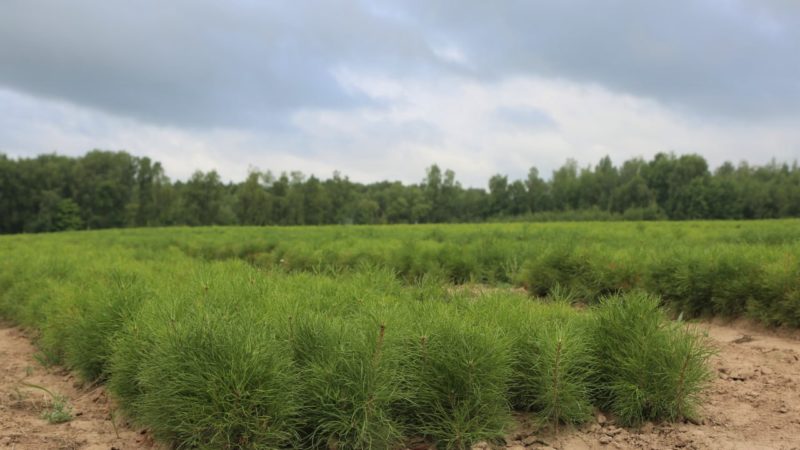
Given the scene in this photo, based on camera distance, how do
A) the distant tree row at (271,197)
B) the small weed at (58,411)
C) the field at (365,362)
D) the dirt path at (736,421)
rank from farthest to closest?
the distant tree row at (271,197), the small weed at (58,411), the dirt path at (736,421), the field at (365,362)

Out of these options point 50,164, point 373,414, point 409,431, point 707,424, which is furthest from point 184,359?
point 50,164

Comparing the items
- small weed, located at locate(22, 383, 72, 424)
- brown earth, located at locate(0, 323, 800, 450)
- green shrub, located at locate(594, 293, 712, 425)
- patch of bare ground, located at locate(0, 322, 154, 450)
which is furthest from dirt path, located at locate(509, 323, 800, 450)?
small weed, located at locate(22, 383, 72, 424)

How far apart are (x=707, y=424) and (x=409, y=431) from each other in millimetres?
1861

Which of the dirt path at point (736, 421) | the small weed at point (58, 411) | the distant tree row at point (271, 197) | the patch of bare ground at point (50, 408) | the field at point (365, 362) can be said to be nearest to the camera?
the field at point (365, 362)

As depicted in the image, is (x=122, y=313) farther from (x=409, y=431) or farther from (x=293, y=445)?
(x=409, y=431)

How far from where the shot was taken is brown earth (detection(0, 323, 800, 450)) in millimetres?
2967

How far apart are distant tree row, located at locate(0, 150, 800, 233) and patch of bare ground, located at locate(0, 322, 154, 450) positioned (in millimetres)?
68496

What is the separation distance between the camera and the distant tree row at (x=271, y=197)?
7188 cm

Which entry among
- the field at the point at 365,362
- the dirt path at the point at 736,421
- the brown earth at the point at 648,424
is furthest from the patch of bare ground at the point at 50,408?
the dirt path at the point at 736,421

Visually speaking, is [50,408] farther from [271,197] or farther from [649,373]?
[271,197]

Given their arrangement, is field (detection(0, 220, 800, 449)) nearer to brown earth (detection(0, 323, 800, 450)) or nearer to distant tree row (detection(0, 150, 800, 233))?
brown earth (detection(0, 323, 800, 450))

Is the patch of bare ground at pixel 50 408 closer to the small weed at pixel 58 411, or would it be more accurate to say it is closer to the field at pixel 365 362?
the small weed at pixel 58 411

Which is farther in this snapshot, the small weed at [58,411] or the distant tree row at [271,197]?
the distant tree row at [271,197]

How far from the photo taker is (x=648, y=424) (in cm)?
314
